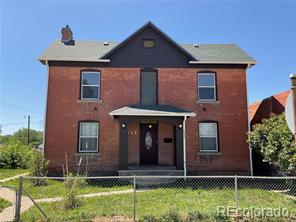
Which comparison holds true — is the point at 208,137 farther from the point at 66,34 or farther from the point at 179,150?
the point at 66,34

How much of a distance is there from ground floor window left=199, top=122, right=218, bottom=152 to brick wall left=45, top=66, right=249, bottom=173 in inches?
12.5

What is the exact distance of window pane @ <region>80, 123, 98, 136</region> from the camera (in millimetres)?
15219

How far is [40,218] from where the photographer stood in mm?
7078

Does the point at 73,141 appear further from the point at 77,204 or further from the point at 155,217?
the point at 155,217

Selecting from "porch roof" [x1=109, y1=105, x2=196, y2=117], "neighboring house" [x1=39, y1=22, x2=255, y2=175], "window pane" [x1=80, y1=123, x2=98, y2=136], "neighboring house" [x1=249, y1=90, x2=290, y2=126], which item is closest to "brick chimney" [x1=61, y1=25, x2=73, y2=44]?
"neighboring house" [x1=39, y1=22, x2=255, y2=175]

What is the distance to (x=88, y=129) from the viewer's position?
15.3 m

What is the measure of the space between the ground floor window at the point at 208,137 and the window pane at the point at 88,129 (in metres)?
6.20

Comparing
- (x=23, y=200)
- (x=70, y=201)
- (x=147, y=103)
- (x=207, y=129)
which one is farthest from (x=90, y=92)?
(x=70, y=201)

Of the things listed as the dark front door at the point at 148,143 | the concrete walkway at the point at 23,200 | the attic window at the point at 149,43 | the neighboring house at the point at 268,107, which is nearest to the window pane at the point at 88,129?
the dark front door at the point at 148,143

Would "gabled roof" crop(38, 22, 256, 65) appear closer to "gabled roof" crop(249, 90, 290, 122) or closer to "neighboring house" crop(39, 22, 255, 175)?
"neighboring house" crop(39, 22, 255, 175)

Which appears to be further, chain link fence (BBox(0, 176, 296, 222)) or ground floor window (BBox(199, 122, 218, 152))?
ground floor window (BBox(199, 122, 218, 152))

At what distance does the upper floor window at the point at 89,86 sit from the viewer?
15.6 metres

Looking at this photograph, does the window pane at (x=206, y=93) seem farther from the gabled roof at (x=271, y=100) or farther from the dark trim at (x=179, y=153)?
the gabled roof at (x=271, y=100)

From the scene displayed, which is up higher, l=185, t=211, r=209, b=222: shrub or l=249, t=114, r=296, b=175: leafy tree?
l=249, t=114, r=296, b=175: leafy tree
